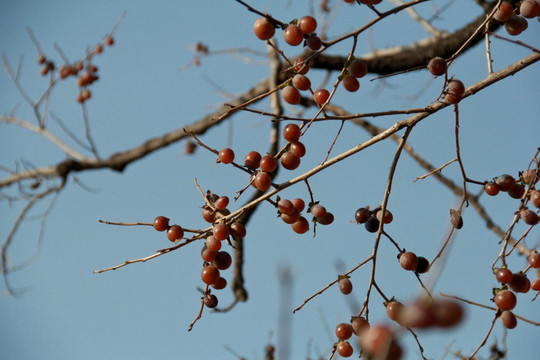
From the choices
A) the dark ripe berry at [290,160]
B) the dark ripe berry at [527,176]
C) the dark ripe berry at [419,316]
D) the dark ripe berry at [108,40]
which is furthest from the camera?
the dark ripe berry at [108,40]

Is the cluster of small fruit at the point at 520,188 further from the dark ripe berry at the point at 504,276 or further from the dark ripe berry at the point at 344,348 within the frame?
the dark ripe berry at the point at 344,348

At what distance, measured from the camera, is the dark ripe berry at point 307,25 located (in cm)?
120

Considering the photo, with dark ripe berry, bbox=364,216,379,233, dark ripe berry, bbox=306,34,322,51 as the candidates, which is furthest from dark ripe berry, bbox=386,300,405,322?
dark ripe berry, bbox=306,34,322,51

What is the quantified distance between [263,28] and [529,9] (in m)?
0.70

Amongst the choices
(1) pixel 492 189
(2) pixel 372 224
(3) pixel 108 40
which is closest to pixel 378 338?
(2) pixel 372 224

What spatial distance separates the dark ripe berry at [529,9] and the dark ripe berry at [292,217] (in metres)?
0.79

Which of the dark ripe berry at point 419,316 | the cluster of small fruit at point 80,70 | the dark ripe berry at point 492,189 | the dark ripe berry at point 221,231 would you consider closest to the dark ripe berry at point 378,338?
the dark ripe berry at point 419,316

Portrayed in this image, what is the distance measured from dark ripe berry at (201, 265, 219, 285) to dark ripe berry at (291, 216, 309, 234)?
227mm

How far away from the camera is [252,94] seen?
320 cm

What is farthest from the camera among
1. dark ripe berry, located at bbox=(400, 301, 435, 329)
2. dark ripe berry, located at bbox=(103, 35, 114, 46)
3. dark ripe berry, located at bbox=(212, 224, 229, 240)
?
dark ripe berry, located at bbox=(103, 35, 114, 46)

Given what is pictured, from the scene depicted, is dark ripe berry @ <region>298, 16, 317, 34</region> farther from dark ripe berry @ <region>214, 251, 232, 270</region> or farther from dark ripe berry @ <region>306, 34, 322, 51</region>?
dark ripe berry @ <region>214, 251, 232, 270</region>

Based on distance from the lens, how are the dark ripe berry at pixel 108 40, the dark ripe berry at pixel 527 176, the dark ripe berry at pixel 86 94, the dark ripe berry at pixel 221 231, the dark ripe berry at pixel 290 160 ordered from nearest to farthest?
the dark ripe berry at pixel 221 231 → the dark ripe berry at pixel 290 160 → the dark ripe berry at pixel 527 176 → the dark ripe berry at pixel 86 94 → the dark ripe berry at pixel 108 40

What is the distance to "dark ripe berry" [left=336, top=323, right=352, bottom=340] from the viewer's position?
1231mm

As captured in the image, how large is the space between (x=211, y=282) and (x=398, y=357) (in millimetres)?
755
